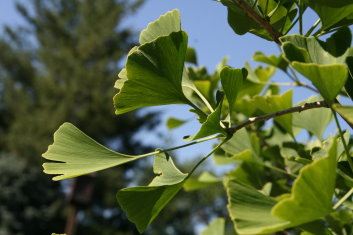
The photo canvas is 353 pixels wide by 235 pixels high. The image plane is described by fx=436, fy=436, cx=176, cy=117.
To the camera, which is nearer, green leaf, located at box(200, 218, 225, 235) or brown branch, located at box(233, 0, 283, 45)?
brown branch, located at box(233, 0, 283, 45)

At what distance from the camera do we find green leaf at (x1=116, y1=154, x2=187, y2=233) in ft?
1.55

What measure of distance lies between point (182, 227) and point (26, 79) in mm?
7948

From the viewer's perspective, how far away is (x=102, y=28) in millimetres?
14602

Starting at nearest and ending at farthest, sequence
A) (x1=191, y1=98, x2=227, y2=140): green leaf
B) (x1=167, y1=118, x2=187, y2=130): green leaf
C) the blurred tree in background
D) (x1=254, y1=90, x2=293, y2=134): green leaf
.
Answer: (x1=191, y1=98, x2=227, y2=140): green leaf, (x1=254, y1=90, x2=293, y2=134): green leaf, (x1=167, y1=118, x2=187, y2=130): green leaf, the blurred tree in background

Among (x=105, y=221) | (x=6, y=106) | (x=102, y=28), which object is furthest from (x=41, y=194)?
(x=102, y=28)

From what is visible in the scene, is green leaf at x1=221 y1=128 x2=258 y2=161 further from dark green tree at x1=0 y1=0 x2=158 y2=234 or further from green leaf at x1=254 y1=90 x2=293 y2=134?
dark green tree at x1=0 y1=0 x2=158 y2=234

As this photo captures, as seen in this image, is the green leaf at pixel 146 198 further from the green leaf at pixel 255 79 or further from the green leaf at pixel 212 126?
the green leaf at pixel 255 79

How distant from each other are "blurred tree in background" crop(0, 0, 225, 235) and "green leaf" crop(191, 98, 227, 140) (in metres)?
12.6

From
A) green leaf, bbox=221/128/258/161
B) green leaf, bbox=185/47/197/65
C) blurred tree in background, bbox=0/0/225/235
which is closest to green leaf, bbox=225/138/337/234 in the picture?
green leaf, bbox=221/128/258/161

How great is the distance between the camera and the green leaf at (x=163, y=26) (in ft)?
1.60

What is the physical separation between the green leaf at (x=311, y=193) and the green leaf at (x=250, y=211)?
14mm

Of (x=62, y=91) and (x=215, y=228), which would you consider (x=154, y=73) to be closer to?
(x=215, y=228)

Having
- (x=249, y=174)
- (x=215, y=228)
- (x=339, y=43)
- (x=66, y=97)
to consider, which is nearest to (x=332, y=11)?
(x=339, y=43)

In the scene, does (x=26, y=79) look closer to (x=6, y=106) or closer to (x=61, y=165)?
(x=6, y=106)
